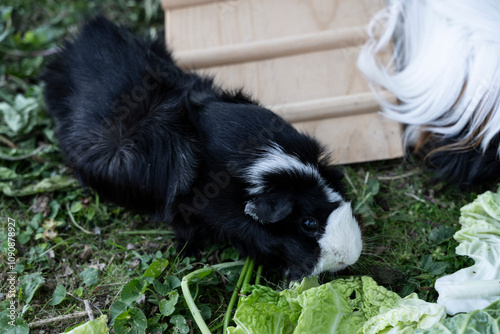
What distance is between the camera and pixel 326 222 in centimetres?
177

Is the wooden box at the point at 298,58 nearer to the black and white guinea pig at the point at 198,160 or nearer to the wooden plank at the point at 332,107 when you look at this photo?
the wooden plank at the point at 332,107

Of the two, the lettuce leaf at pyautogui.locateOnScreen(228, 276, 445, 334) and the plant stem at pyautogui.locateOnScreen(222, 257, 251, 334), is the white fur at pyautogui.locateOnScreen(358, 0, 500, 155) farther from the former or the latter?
the plant stem at pyautogui.locateOnScreen(222, 257, 251, 334)

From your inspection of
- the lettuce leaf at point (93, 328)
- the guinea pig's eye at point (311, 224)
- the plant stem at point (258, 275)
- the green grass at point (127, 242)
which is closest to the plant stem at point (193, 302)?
the green grass at point (127, 242)

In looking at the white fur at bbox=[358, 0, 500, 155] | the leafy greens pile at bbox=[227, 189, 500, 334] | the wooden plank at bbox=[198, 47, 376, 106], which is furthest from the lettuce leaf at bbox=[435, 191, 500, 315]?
the wooden plank at bbox=[198, 47, 376, 106]

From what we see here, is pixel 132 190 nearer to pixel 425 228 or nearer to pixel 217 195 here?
pixel 217 195

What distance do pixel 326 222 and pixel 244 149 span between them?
15.0 inches

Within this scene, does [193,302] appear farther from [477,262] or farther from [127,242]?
[477,262]

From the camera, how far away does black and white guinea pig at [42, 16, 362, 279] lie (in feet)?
5.79

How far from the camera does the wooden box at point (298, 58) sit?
2.32 m

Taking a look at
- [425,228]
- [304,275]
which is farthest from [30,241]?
[425,228]

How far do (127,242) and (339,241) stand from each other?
947mm

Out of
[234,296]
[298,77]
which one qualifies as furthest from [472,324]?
[298,77]

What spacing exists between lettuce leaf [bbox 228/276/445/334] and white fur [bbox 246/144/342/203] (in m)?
0.36

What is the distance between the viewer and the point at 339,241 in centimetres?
175
